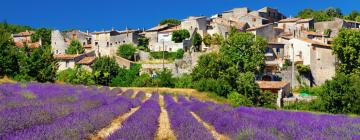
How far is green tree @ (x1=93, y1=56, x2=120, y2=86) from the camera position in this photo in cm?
4366

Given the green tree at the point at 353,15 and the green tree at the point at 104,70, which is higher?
the green tree at the point at 353,15

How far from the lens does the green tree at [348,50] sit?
4050cm

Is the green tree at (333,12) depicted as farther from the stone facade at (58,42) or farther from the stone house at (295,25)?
the stone facade at (58,42)

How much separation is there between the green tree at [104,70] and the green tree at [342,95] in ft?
74.9

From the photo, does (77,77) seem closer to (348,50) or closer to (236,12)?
(348,50)

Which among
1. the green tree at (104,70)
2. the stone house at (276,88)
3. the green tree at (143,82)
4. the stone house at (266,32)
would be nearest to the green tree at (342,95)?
the stone house at (276,88)

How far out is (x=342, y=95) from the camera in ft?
82.8

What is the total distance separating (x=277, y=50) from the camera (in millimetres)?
48656

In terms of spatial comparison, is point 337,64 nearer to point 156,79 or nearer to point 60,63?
point 156,79

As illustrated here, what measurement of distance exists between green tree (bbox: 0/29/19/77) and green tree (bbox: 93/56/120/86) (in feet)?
30.8

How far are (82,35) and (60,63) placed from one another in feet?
53.9

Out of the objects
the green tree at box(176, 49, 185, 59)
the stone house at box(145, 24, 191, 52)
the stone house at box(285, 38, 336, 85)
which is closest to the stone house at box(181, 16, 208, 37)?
the stone house at box(145, 24, 191, 52)

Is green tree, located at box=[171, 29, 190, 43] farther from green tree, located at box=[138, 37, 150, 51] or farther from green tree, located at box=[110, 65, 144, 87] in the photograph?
green tree, located at box=[110, 65, 144, 87]

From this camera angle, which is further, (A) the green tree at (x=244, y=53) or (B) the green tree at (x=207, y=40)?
(B) the green tree at (x=207, y=40)
